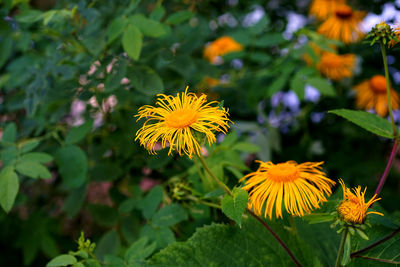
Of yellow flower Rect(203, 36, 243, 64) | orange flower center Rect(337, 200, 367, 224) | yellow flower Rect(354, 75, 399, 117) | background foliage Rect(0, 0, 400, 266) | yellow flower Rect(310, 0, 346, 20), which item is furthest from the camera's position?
yellow flower Rect(203, 36, 243, 64)

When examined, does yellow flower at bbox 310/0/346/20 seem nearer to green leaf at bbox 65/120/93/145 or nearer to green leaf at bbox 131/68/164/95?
green leaf at bbox 131/68/164/95

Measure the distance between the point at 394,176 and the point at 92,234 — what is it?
1.32 meters

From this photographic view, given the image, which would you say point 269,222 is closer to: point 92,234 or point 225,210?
point 225,210

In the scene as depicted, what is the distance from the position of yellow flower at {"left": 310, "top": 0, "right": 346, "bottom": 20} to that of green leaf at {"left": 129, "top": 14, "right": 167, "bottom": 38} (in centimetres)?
83

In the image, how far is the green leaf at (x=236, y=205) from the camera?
0.65 meters

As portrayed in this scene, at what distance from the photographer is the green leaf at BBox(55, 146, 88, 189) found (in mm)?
1075

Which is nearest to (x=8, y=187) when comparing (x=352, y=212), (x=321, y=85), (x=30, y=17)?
(x=30, y=17)

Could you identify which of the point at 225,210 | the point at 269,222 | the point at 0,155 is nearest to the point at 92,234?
the point at 0,155

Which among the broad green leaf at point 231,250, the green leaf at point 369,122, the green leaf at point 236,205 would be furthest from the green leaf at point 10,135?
the green leaf at point 369,122

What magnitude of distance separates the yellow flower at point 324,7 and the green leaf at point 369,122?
87 cm

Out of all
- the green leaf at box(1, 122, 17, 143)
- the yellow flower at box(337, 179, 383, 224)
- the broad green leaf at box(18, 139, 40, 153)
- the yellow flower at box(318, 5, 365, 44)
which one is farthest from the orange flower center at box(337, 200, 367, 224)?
the yellow flower at box(318, 5, 365, 44)

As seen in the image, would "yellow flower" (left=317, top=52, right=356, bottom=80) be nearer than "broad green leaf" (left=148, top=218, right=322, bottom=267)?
No

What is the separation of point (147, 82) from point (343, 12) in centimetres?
90

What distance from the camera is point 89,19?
3.35 ft
